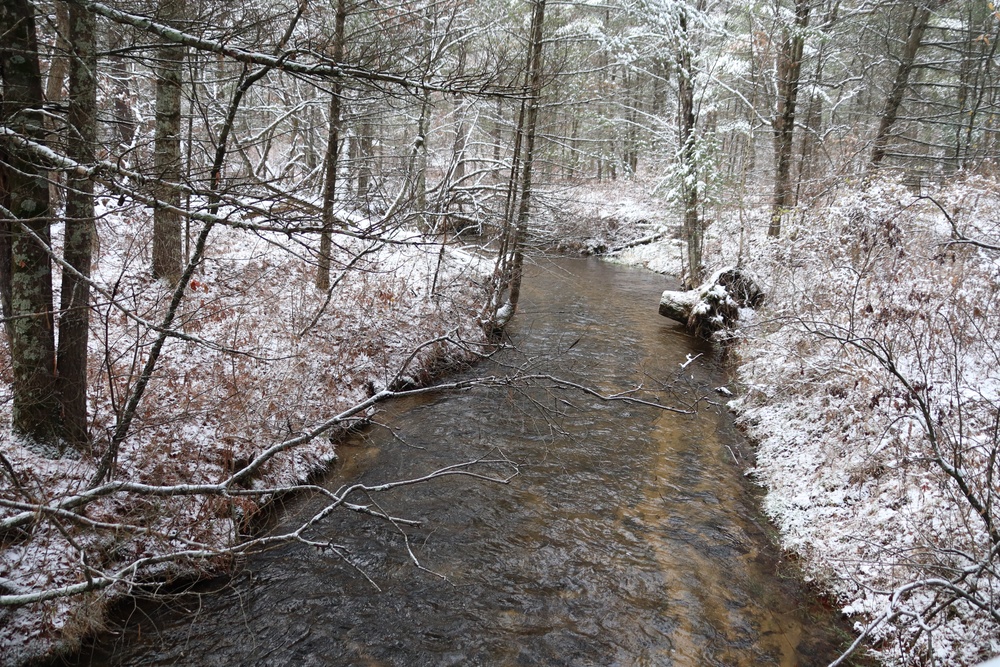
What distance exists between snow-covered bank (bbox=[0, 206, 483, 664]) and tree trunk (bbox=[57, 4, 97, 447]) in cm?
23

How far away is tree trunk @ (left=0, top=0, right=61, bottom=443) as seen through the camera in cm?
379

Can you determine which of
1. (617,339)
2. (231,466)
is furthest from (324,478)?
(617,339)

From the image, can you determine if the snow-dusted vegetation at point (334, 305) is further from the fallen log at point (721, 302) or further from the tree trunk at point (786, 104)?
the fallen log at point (721, 302)

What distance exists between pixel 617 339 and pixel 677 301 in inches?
88.7

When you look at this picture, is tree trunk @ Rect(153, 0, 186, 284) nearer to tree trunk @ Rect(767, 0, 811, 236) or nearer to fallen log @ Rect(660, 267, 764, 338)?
fallen log @ Rect(660, 267, 764, 338)

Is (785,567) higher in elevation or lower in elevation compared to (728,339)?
lower

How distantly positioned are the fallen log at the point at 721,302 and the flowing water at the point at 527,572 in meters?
3.96

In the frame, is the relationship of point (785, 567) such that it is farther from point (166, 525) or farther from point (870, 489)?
point (166, 525)

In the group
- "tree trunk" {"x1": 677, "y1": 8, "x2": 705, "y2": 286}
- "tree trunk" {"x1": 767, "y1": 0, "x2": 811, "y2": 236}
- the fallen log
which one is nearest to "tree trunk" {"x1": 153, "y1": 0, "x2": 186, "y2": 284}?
the fallen log

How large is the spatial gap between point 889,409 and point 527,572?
4.53m

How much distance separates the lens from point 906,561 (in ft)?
13.6

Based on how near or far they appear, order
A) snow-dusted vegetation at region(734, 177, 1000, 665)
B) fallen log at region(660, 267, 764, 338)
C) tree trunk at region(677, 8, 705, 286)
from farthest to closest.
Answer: tree trunk at region(677, 8, 705, 286)
fallen log at region(660, 267, 764, 338)
snow-dusted vegetation at region(734, 177, 1000, 665)

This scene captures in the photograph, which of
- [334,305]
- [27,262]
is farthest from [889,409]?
[27,262]

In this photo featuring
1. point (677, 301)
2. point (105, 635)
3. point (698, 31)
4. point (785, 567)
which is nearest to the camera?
point (105, 635)
